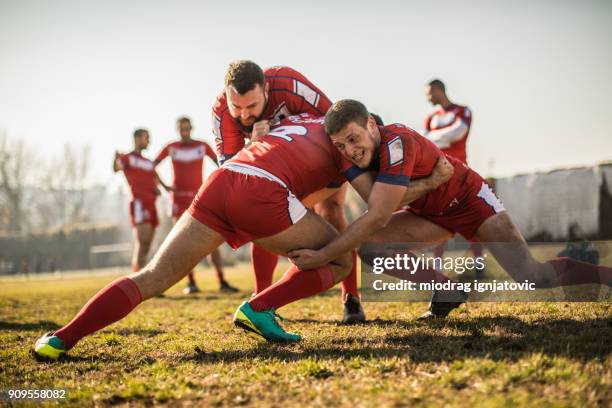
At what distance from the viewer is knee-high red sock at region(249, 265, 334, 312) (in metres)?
3.45

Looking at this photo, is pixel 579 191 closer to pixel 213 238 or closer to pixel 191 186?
pixel 191 186

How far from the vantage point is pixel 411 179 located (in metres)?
3.79

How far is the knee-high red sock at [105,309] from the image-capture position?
3.25 meters

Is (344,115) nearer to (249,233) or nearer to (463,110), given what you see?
(249,233)

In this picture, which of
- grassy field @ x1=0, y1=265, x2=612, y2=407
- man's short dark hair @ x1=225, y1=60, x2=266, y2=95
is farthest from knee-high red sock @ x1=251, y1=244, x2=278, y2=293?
man's short dark hair @ x1=225, y1=60, x2=266, y2=95

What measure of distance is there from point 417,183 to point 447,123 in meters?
3.78

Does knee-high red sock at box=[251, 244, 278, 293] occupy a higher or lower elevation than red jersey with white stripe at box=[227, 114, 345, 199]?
Answer: lower

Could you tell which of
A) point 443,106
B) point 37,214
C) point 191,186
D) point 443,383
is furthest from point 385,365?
point 37,214

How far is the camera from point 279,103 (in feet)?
14.6

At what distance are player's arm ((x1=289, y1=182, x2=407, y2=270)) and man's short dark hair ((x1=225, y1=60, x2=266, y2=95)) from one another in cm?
120

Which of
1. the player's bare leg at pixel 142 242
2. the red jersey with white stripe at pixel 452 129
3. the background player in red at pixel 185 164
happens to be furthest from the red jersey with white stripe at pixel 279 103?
the player's bare leg at pixel 142 242

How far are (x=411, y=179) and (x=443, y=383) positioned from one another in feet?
5.95

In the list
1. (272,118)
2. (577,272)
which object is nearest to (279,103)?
(272,118)

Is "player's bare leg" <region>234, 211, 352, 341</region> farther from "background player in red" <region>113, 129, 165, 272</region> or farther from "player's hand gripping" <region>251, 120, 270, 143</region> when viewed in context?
"background player in red" <region>113, 129, 165, 272</region>
